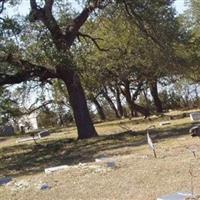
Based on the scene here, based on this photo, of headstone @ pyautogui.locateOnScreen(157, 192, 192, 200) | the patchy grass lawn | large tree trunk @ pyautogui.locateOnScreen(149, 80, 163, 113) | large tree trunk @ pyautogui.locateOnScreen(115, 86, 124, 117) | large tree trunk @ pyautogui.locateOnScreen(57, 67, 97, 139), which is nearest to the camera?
headstone @ pyautogui.locateOnScreen(157, 192, 192, 200)

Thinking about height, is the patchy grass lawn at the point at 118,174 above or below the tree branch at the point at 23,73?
below

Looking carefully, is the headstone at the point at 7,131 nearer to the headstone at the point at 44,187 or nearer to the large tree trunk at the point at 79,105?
Result: the large tree trunk at the point at 79,105

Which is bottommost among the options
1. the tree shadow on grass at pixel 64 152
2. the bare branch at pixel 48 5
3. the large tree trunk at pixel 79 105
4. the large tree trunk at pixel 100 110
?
the tree shadow on grass at pixel 64 152

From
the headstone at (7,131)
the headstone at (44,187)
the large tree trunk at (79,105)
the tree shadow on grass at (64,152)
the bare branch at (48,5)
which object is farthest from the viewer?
the headstone at (7,131)

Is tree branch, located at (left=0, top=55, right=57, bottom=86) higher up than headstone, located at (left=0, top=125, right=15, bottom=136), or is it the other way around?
tree branch, located at (left=0, top=55, right=57, bottom=86)

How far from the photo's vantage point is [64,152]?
1761 centimetres

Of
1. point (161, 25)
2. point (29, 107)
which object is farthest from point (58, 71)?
point (29, 107)

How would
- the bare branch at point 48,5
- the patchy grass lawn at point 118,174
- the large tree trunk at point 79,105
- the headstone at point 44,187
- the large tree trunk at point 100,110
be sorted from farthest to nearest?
1. the large tree trunk at point 100,110
2. the large tree trunk at point 79,105
3. the bare branch at point 48,5
4. the headstone at point 44,187
5. the patchy grass lawn at point 118,174

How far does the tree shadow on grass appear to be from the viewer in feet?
48.6

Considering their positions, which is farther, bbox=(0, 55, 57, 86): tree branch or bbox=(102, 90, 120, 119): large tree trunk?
bbox=(102, 90, 120, 119): large tree trunk

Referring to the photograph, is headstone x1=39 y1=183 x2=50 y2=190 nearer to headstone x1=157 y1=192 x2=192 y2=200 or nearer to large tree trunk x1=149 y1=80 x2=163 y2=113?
headstone x1=157 y1=192 x2=192 y2=200

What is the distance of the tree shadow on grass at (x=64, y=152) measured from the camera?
14.8m

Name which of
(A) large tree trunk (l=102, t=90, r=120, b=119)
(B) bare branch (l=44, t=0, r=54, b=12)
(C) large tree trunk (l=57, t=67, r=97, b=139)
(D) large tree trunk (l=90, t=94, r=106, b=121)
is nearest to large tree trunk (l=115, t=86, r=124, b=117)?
(A) large tree trunk (l=102, t=90, r=120, b=119)

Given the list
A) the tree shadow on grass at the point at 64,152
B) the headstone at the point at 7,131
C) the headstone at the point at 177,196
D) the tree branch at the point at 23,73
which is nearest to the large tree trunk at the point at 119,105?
the headstone at the point at 7,131
